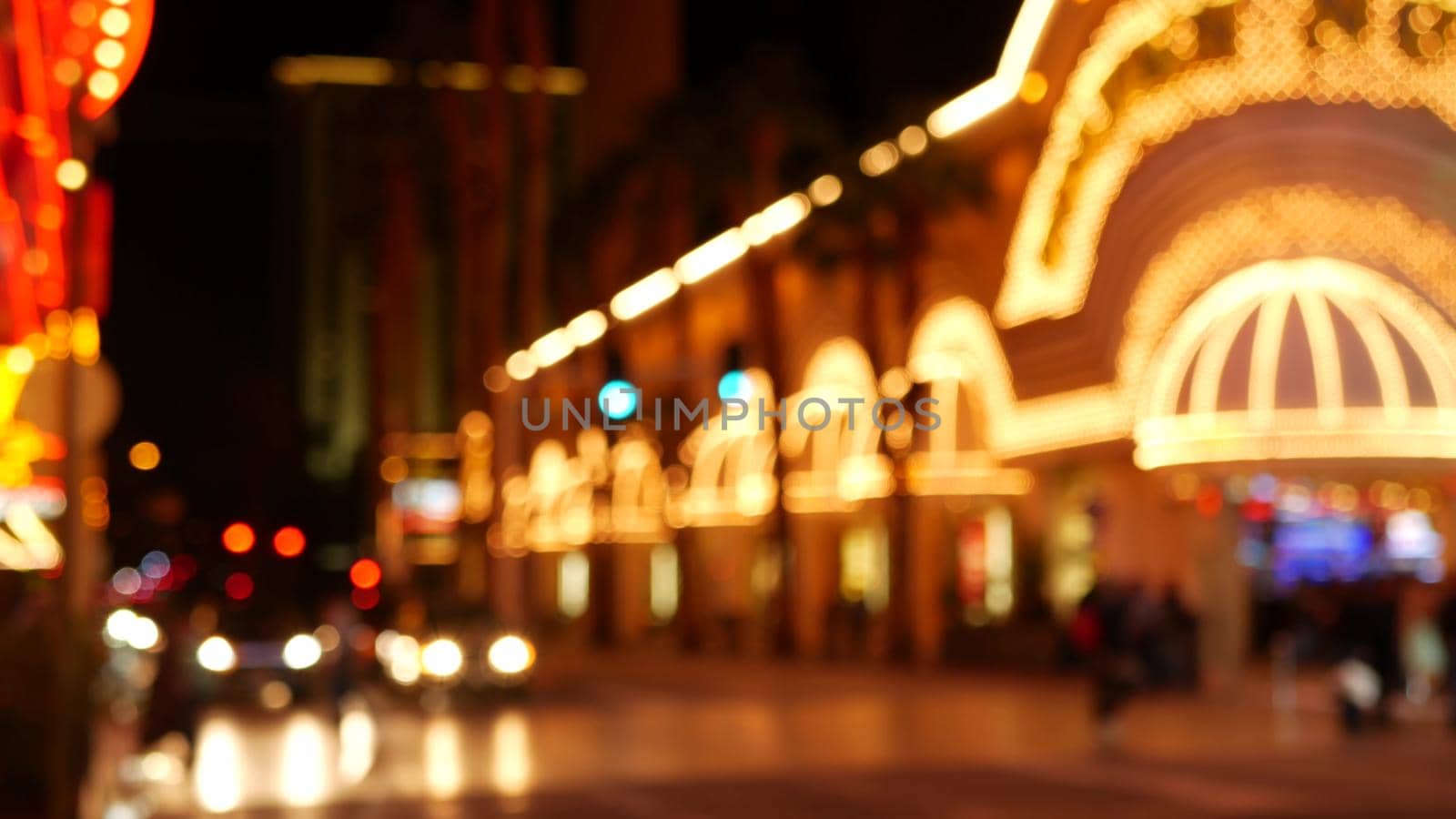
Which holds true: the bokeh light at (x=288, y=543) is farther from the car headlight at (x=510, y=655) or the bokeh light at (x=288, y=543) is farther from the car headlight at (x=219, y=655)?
the car headlight at (x=510, y=655)

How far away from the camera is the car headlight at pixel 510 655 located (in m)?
29.6

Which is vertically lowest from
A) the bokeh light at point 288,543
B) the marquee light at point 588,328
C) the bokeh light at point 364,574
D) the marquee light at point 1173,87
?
the bokeh light at point 364,574

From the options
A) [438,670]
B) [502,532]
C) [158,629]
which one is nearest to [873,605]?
[502,532]

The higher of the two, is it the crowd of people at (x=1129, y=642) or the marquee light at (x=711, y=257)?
the marquee light at (x=711, y=257)

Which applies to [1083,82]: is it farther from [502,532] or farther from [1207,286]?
[502,532]

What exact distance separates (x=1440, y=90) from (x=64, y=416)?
63.2 feet

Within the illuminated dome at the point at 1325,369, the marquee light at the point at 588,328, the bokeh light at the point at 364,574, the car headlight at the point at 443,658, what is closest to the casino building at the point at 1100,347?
the illuminated dome at the point at 1325,369

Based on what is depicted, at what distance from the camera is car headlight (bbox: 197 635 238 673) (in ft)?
101

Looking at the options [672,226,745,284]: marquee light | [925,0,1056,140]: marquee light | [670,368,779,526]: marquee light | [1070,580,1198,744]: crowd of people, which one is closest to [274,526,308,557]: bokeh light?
[1070,580,1198,744]: crowd of people

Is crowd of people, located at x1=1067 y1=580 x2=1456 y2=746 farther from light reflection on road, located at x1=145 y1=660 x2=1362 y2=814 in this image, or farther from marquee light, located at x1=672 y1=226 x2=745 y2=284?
marquee light, located at x1=672 y1=226 x2=745 y2=284

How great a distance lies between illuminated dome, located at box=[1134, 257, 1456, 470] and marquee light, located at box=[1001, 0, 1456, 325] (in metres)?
2.32

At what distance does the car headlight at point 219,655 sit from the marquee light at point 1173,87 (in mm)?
13040

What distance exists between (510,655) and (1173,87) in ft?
39.2

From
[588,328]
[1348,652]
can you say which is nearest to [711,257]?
[588,328]
